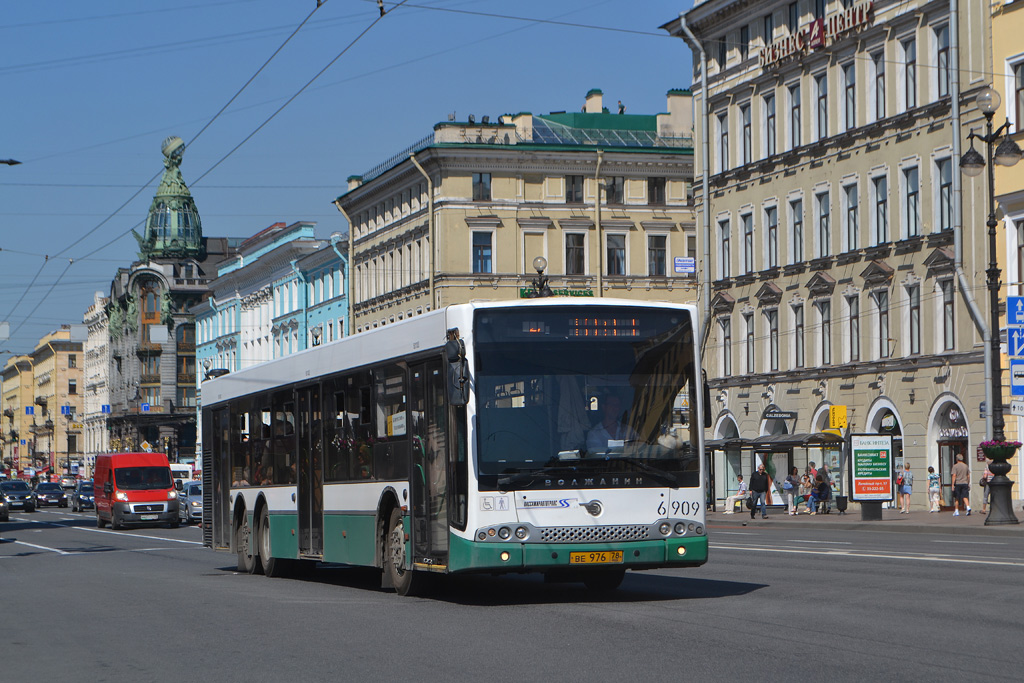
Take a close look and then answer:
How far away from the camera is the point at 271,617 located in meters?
14.5

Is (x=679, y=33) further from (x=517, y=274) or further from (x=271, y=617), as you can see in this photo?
(x=271, y=617)

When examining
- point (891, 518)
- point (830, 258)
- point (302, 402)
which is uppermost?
point (830, 258)

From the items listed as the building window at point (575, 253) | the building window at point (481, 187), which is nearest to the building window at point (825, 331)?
the building window at point (575, 253)

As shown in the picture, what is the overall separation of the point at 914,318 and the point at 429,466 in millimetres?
34545

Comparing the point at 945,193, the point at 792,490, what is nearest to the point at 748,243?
the point at 945,193

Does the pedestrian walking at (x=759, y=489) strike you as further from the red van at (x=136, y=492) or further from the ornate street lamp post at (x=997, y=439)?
the red van at (x=136, y=492)

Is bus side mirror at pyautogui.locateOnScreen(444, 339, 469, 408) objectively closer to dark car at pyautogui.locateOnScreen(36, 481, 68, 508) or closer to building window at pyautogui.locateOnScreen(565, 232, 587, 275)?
building window at pyautogui.locateOnScreen(565, 232, 587, 275)

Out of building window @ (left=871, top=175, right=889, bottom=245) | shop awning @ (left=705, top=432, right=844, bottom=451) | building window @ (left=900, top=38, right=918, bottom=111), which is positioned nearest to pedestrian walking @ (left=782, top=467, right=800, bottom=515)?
shop awning @ (left=705, top=432, right=844, bottom=451)

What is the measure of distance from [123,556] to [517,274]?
48754mm

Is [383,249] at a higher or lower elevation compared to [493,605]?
higher

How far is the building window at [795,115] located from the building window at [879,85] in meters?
4.57

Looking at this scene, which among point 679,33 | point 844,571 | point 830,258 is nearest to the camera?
point 844,571

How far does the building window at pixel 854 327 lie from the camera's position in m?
50.2

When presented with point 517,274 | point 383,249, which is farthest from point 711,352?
point 383,249
